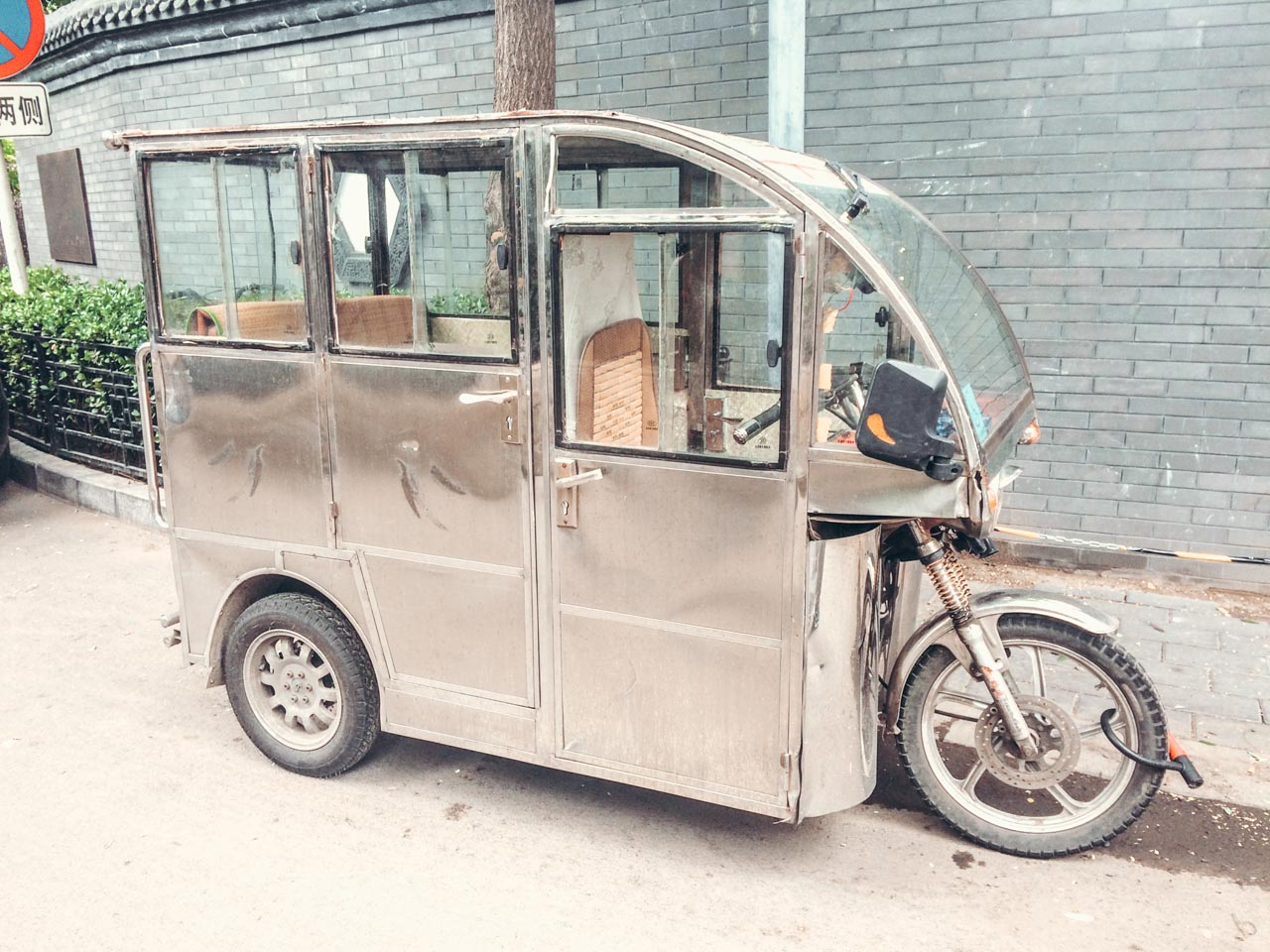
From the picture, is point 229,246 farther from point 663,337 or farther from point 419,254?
point 663,337

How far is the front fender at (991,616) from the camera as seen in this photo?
3.34m

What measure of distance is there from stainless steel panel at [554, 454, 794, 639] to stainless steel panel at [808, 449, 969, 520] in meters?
0.11

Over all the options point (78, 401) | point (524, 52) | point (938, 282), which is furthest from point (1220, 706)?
point (78, 401)

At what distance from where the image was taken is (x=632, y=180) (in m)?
3.71

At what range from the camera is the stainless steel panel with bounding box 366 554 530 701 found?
11.7ft

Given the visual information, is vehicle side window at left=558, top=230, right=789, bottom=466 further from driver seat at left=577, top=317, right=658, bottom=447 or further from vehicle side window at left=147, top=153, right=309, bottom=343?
vehicle side window at left=147, top=153, right=309, bottom=343

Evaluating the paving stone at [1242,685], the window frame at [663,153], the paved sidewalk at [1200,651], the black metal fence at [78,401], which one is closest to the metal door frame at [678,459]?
the window frame at [663,153]

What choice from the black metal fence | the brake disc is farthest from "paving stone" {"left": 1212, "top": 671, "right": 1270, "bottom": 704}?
the black metal fence

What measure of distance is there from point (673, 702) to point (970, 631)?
987 millimetres

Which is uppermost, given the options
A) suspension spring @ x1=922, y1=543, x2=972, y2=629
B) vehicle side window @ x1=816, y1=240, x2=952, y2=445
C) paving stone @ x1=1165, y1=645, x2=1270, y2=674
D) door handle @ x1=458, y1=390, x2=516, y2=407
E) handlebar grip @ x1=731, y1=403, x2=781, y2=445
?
vehicle side window @ x1=816, y1=240, x2=952, y2=445

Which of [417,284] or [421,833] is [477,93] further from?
Result: [421,833]

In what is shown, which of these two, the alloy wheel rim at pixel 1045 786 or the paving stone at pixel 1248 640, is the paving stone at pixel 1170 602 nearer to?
the paving stone at pixel 1248 640

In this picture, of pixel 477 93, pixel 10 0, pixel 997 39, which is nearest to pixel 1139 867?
pixel 997 39

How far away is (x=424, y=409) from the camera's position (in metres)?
3.52
